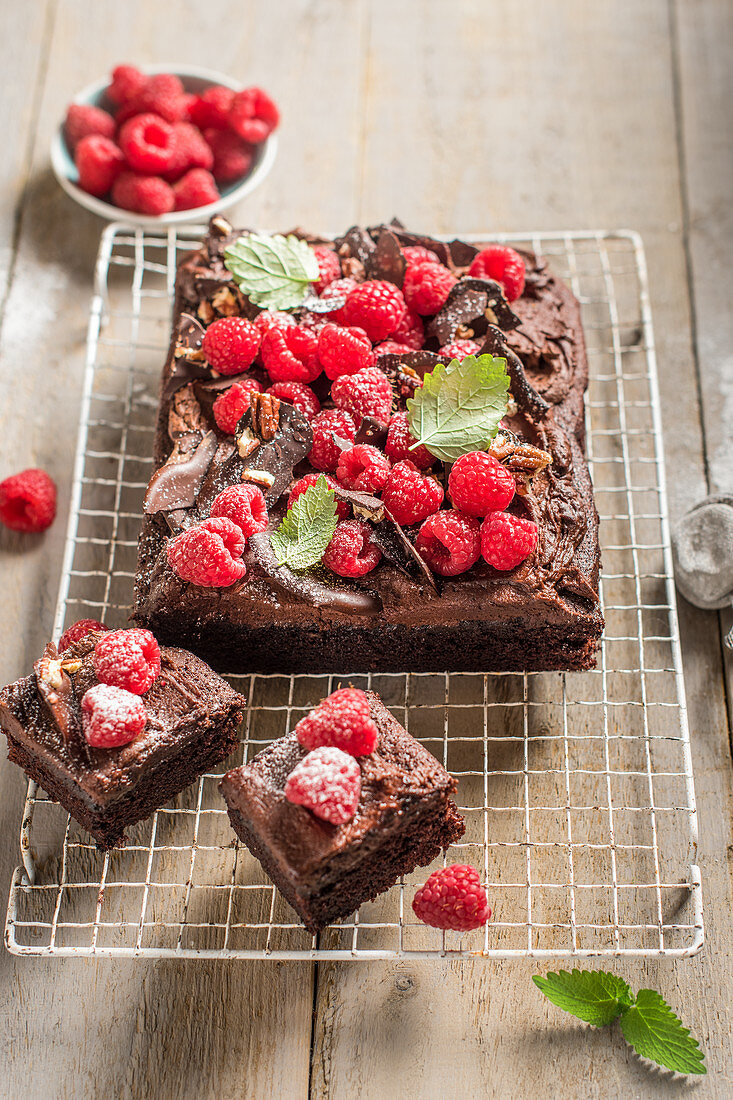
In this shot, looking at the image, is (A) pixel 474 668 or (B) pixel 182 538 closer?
(B) pixel 182 538

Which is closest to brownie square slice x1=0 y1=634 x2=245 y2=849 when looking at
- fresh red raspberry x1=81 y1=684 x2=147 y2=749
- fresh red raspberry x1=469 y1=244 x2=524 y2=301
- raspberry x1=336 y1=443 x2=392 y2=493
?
fresh red raspberry x1=81 y1=684 x2=147 y2=749

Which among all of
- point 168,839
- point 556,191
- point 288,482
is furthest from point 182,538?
point 556,191

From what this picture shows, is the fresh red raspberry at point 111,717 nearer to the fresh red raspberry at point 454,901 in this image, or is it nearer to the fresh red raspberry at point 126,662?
the fresh red raspberry at point 126,662

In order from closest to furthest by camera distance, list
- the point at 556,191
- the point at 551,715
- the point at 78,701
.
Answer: the point at 78,701
the point at 551,715
the point at 556,191

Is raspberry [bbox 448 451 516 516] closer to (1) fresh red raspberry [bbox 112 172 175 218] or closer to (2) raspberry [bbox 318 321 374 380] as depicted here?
(2) raspberry [bbox 318 321 374 380]

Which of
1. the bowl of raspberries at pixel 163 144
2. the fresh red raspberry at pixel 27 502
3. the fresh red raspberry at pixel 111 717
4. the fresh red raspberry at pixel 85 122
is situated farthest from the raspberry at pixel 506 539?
the fresh red raspberry at pixel 85 122

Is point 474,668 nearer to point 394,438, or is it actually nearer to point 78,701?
point 394,438
